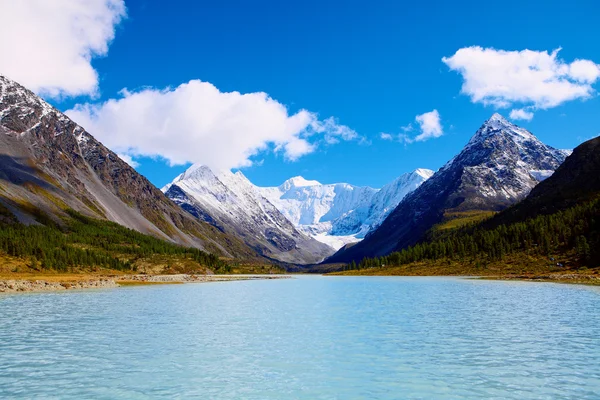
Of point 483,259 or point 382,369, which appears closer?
point 382,369

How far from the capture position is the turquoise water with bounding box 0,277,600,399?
76.8 ft

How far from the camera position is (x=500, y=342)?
114 ft

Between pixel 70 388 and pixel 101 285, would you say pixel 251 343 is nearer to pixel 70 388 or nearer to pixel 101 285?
pixel 70 388

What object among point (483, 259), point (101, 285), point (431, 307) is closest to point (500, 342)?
point (431, 307)

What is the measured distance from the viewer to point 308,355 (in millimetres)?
32125

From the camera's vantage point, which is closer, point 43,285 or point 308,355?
point 308,355

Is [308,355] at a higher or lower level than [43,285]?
lower

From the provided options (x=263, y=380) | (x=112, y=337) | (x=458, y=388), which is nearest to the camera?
(x=458, y=388)

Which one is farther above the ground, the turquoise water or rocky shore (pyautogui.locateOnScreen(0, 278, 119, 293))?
rocky shore (pyautogui.locateOnScreen(0, 278, 119, 293))

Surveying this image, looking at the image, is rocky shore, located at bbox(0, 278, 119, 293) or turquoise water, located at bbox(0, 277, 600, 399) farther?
rocky shore, located at bbox(0, 278, 119, 293)

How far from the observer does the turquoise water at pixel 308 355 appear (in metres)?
23.4

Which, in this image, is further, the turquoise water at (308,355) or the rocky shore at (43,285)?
the rocky shore at (43,285)

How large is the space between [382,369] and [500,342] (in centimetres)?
1255

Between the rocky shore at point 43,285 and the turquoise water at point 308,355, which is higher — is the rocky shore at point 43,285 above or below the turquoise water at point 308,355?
above
